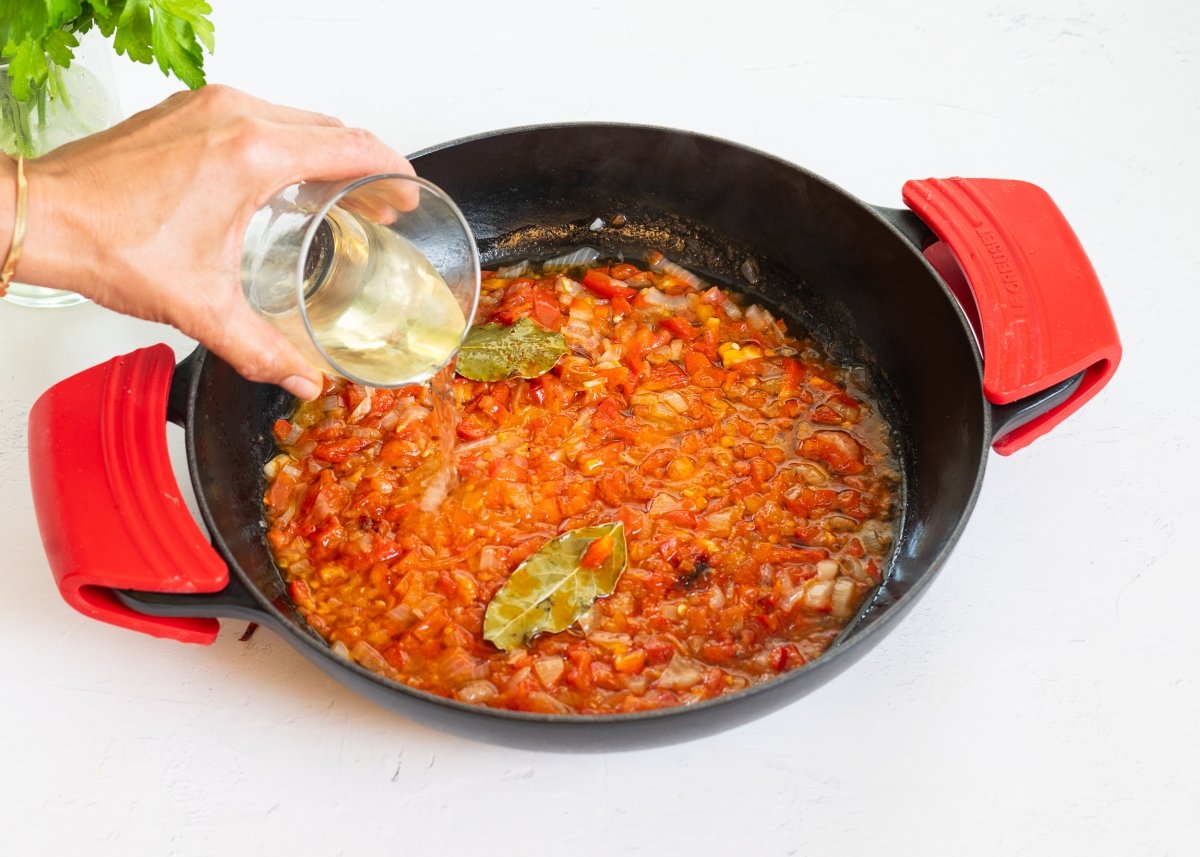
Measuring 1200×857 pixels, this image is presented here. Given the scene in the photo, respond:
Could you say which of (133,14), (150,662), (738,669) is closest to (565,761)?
(738,669)

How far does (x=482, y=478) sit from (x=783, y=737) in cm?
80

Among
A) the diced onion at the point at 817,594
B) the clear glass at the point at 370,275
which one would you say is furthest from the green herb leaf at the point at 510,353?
the diced onion at the point at 817,594

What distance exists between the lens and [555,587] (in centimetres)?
224

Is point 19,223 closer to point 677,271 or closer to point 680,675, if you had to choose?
point 680,675

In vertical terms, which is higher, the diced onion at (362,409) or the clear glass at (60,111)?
the clear glass at (60,111)

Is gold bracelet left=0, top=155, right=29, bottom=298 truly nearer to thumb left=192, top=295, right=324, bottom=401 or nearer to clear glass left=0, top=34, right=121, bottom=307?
thumb left=192, top=295, right=324, bottom=401

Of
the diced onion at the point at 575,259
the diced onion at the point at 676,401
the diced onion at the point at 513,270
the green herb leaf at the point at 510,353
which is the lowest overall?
the diced onion at the point at 676,401

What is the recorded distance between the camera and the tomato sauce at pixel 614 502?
2.18 m

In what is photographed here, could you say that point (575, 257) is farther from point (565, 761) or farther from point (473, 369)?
point (565, 761)

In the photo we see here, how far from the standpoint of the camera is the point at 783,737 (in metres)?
2.22

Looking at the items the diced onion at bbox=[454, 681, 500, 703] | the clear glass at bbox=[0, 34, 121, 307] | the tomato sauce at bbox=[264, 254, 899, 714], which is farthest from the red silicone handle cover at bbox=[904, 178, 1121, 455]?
the clear glass at bbox=[0, 34, 121, 307]

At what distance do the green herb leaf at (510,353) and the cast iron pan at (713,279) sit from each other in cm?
37

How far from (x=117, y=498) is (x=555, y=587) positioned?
→ 31.6 inches

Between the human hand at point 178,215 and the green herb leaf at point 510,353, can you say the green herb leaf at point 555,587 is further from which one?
the human hand at point 178,215
